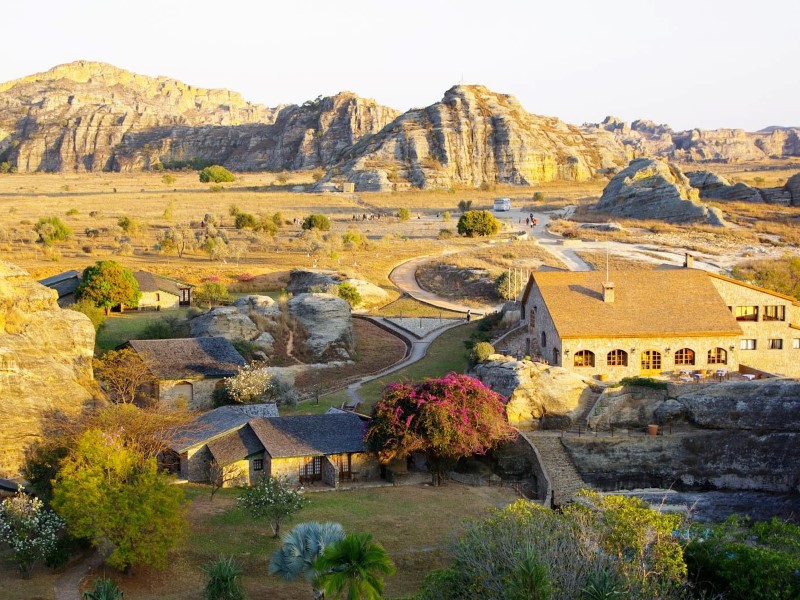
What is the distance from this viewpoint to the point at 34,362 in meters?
36.3

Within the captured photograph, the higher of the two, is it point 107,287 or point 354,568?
point 107,287

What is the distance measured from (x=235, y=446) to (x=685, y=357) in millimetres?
22521

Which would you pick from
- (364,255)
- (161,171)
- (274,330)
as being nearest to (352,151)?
(161,171)

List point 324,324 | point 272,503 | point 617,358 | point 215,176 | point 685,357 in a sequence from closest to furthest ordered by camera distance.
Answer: point 272,503 → point 617,358 → point 685,357 → point 324,324 → point 215,176

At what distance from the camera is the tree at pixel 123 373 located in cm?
4131

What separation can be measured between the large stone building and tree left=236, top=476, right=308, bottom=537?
59.8 ft

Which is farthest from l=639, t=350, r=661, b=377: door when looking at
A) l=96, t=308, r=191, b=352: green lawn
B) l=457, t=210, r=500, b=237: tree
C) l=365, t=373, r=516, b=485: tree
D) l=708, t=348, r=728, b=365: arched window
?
l=457, t=210, r=500, b=237: tree

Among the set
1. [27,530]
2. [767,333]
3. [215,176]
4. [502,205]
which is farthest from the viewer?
[215,176]

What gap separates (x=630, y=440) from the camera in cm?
3956

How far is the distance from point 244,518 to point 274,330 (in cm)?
2433

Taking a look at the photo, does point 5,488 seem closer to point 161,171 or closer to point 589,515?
point 589,515

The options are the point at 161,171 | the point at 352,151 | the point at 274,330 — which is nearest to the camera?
the point at 274,330

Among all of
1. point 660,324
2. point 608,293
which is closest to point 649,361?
point 660,324

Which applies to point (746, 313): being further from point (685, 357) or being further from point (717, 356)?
point (685, 357)
